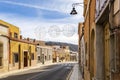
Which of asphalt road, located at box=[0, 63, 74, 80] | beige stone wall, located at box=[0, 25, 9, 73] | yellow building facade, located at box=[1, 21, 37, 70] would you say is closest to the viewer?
asphalt road, located at box=[0, 63, 74, 80]

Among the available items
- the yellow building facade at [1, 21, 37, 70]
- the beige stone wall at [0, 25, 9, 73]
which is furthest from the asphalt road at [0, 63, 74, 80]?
the yellow building facade at [1, 21, 37, 70]

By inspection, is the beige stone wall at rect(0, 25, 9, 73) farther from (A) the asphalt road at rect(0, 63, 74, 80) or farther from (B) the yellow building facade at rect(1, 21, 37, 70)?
(A) the asphalt road at rect(0, 63, 74, 80)

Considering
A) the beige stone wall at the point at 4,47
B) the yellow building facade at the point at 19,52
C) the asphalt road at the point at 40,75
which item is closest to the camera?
the asphalt road at the point at 40,75

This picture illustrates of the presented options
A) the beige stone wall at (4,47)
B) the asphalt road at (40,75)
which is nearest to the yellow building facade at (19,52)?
the beige stone wall at (4,47)

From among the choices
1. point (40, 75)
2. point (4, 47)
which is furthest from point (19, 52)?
point (40, 75)

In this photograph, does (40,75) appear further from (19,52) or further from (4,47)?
(19,52)

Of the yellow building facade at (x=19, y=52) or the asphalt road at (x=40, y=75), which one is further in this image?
the yellow building facade at (x=19, y=52)

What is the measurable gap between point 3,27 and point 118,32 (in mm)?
45450

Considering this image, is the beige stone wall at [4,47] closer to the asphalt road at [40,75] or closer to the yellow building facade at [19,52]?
the yellow building facade at [19,52]

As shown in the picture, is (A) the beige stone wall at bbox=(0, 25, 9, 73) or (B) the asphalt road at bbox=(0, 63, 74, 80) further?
(A) the beige stone wall at bbox=(0, 25, 9, 73)

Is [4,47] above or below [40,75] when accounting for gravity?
above

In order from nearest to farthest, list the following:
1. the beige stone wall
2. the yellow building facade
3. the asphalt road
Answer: the asphalt road, the beige stone wall, the yellow building facade

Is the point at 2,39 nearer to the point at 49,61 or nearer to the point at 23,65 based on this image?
the point at 23,65

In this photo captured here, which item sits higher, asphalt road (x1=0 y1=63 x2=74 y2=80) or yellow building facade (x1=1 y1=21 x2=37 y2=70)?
yellow building facade (x1=1 y1=21 x2=37 y2=70)
